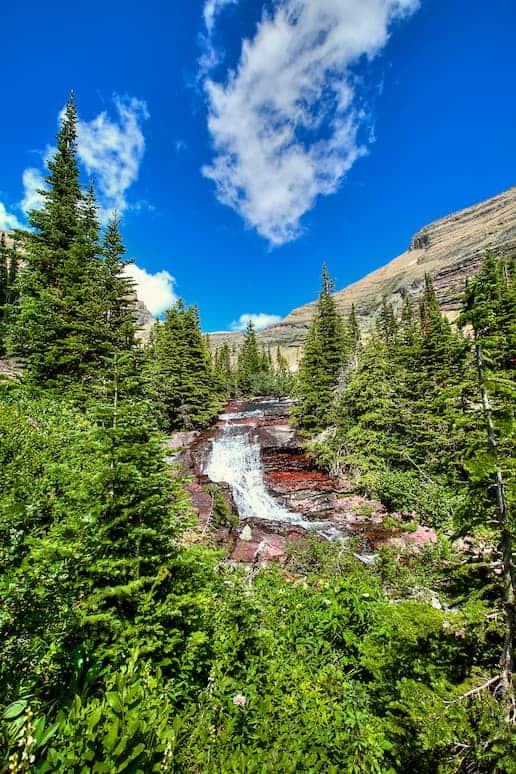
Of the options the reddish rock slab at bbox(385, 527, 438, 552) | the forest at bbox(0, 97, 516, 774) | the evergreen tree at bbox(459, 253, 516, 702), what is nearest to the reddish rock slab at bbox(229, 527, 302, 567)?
the reddish rock slab at bbox(385, 527, 438, 552)

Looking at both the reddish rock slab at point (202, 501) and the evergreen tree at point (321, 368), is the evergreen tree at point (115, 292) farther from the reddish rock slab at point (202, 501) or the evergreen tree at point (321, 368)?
the evergreen tree at point (321, 368)

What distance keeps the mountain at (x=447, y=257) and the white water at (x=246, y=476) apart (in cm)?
8316

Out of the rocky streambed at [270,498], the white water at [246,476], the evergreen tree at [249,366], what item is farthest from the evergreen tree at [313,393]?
the evergreen tree at [249,366]

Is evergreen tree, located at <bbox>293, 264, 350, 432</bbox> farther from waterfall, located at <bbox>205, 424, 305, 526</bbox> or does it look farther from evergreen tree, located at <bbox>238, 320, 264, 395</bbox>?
evergreen tree, located at <bbox>238, 320, 264, 395</bbox>

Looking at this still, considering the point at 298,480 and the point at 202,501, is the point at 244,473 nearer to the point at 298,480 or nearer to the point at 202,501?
the point at 298,480

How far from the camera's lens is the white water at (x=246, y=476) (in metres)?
15.4

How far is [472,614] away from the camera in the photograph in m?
2.80

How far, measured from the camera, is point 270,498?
17641 mm

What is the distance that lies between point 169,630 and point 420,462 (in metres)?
16.9

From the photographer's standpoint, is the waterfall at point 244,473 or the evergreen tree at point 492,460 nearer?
the evergreen tree at point 492,460

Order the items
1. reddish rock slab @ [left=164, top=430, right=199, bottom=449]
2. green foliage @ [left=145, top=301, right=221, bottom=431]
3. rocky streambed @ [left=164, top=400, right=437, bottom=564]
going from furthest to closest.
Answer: green foliage @ [left=145, top=301, right=221, bottom=431], reddish rock slab @ [left=164, top=430, right=199, bottom=449], rocky streambed @ [left=164, top=400, right=437, bottom=564]

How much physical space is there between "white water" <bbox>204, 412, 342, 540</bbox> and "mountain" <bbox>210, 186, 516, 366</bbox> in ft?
273

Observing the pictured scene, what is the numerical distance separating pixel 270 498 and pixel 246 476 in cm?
255

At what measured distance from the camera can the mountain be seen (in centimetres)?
11750
